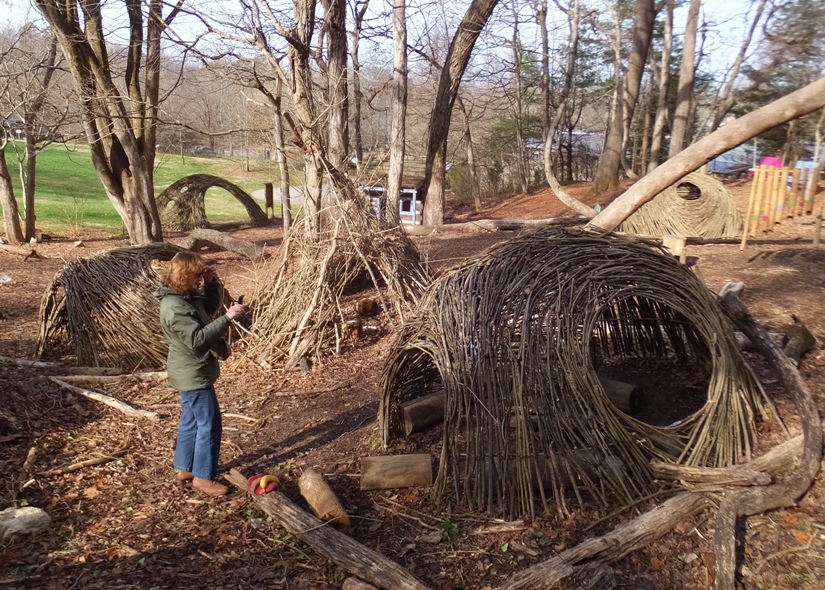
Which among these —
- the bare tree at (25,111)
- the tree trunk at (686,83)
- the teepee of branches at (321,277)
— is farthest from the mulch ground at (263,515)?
the tree trunk at (686,83)

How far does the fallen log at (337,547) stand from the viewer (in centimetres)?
316

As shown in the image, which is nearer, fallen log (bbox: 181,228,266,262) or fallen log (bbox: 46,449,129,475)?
fallen log (bbox: 46,449,129,475)

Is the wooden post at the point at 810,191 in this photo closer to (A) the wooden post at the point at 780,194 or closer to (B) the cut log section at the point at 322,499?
(A) the wooden post at the point at 780,194

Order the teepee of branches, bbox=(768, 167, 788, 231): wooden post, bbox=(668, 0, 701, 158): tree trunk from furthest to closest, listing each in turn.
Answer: bbox=(668, 0, 701, 158): tree trunk
bbox=(768, 167, 788, 231): wooden post
the teepee of branches

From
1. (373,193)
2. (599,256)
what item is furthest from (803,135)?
(599,256)

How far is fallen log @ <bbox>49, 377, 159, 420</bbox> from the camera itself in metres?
5.52

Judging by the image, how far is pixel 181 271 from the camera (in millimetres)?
3951

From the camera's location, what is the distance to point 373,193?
27.9 feet

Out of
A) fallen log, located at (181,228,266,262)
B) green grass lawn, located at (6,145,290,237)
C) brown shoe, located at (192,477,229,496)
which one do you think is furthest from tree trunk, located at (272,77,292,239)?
brown shoe, located at (192,477,229,496)

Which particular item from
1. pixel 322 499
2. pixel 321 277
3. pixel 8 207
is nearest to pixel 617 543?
pixel 322 499

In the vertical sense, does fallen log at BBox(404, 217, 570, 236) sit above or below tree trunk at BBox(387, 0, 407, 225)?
below

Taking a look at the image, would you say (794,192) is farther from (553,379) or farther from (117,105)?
(117,105)

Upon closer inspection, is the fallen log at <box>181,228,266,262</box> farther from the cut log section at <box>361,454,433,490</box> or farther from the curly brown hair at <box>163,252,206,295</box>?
the cut log section at <box>361,454,433,490</box>

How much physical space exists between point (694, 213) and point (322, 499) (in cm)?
1126
